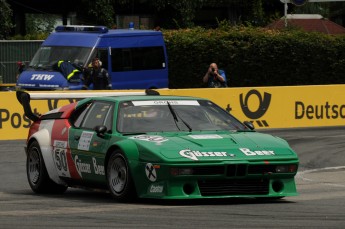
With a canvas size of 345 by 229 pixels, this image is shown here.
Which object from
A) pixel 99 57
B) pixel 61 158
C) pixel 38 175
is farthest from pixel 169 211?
pixel 99 57

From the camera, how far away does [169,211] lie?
1080 cm

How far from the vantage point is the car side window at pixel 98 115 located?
496 inches

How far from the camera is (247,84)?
37812 millimetres

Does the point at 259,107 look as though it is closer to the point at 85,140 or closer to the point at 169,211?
the point at 85,140

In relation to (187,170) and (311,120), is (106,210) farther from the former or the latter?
(311,120)

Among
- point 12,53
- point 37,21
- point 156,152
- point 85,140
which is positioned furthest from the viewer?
point 37,21

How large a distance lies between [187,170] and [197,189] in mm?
249

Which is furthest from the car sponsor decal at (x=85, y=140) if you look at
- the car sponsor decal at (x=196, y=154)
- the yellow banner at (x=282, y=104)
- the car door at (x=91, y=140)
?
the yellow banner at (x=282, y=104)

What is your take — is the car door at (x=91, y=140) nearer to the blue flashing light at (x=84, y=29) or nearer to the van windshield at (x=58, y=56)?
the van windshield at (x=58, y=56)

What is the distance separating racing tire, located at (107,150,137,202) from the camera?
11.6 metres

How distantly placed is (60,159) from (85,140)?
2.00 ft

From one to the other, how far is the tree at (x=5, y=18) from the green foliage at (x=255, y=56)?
299 inches

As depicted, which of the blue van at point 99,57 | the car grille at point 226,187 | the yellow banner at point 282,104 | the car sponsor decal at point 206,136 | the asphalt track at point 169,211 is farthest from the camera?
the blue van at point 99,57

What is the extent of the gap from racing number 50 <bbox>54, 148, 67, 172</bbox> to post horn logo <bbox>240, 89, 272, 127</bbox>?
1247 cm
